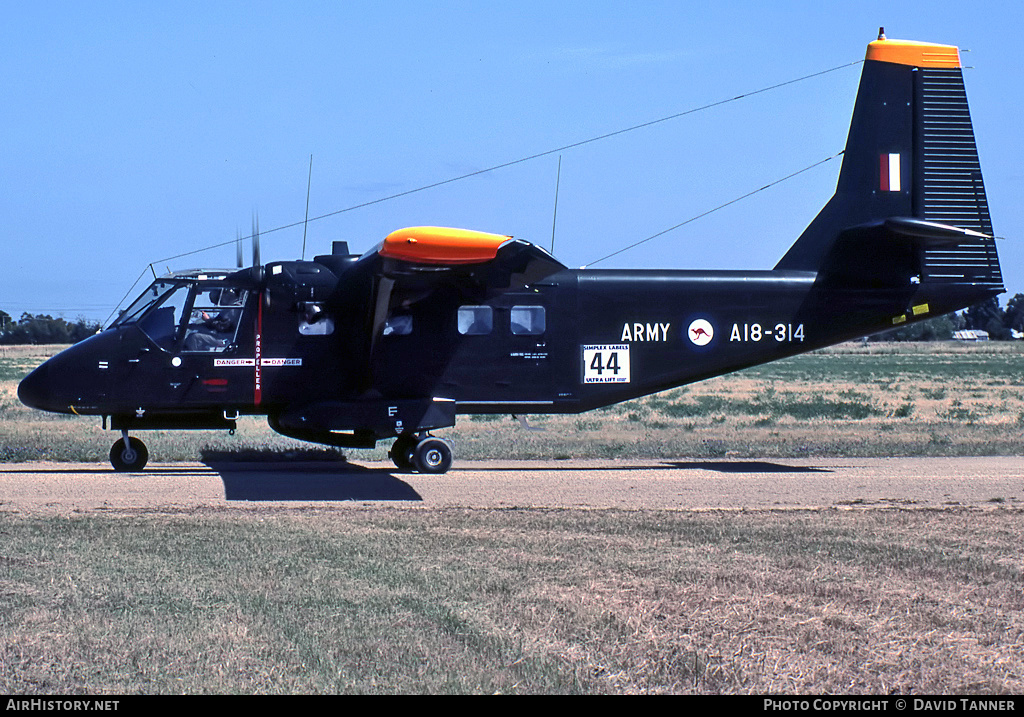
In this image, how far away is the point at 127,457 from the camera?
15.9 m

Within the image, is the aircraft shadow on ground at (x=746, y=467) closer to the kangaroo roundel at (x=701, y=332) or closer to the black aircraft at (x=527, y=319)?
the black aircraft at (x=527, y=319)

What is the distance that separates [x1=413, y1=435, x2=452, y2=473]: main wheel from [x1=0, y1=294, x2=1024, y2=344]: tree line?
288ft

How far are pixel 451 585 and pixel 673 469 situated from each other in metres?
8.52

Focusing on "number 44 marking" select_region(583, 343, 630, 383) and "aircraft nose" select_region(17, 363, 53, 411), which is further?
"number 44 marking" select_region(583, 343, 630, 383)

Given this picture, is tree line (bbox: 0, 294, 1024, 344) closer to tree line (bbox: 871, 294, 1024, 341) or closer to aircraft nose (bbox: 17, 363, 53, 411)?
tree line (bbox: 871, 294, 1024, 341)

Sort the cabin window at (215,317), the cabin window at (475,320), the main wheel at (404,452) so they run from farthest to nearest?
the main wheel at (404,452) → the cabin window at (475,320) → the cabin window at (215,317)

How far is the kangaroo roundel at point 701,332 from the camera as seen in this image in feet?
54.2

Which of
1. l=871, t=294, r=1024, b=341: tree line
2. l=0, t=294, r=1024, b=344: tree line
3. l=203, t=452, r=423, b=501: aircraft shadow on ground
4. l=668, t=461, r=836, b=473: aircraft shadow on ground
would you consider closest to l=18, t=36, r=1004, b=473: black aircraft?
l=203, t=452, r=423, b=501: aircraft shadow on ground

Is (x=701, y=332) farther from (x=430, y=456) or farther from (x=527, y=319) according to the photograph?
(x=430, y=456)

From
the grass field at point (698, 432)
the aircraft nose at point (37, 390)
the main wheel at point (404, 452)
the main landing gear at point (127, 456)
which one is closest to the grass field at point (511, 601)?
the main wheel at point (404, 452)

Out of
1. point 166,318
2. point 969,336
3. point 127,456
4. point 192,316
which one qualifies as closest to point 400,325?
point 192,316

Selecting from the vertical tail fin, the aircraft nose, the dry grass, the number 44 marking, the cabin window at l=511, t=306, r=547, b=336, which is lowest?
the dry grass

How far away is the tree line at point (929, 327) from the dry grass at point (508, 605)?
3625 inches

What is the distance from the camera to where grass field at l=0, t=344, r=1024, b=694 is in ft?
20.6
